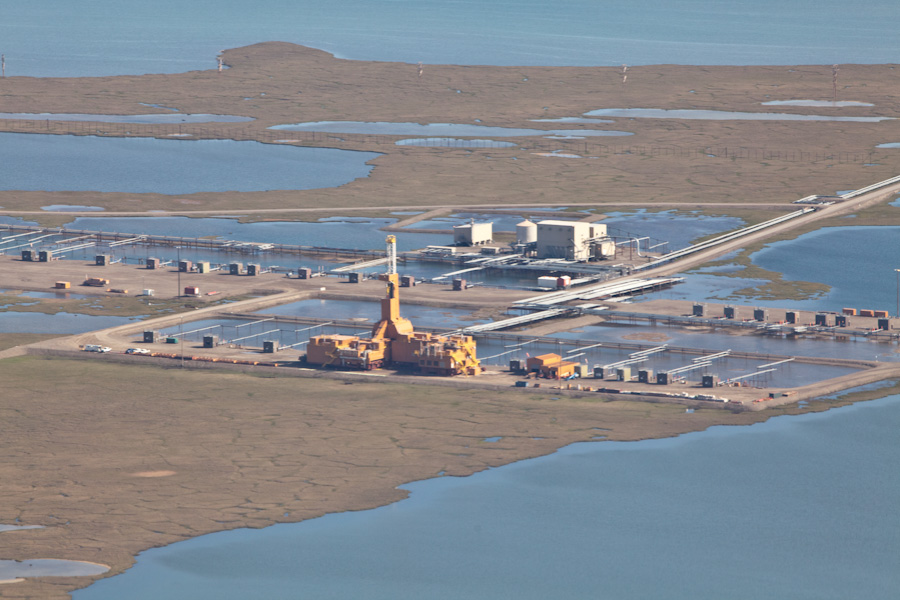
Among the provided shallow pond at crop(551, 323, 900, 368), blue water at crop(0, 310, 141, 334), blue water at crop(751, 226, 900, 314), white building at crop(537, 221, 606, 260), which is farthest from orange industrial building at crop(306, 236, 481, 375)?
white building at crop(537, 221, 606, 260)

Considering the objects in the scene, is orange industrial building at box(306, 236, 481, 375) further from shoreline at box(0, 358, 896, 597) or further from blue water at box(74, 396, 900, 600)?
blue water at box(74, 396, 900, 600)

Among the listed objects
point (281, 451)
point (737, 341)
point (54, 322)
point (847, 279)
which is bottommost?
point (281, 451)

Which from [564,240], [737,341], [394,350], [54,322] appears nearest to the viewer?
[394,350]

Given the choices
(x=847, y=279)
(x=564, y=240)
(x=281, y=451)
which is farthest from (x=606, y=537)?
(x=564, y=240)

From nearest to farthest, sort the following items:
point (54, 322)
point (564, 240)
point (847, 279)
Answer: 1. point (54, 322)
2. point (847, 279)
3. point (564, 240)

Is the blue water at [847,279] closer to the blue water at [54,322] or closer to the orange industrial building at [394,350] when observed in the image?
the orange industrial building at [394,350]

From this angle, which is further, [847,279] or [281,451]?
[847,279]

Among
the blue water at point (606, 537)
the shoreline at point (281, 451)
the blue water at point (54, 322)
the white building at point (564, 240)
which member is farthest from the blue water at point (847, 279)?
the blue water at point (54, 322)

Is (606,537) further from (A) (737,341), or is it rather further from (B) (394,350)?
(A) (737,341)
